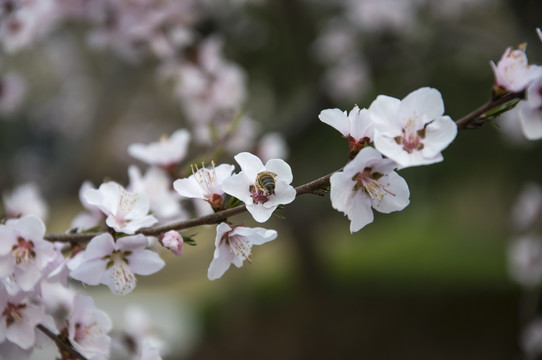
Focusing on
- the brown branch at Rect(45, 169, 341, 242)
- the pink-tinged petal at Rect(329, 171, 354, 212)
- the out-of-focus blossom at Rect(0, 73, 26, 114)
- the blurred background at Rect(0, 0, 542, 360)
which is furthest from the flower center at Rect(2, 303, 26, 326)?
the blurred background at Rect(0, 0, 542, 360)

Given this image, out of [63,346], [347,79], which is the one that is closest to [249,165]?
[63,346]

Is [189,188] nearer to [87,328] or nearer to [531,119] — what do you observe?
[87,328]

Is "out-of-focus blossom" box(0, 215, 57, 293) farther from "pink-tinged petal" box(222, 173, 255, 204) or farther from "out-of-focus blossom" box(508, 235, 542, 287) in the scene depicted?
"out-of-focus blossom" box(508, 235, 542, 287)

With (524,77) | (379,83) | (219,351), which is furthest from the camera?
(219,351)

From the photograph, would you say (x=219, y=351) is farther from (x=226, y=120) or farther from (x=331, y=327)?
(x=226, y=120)

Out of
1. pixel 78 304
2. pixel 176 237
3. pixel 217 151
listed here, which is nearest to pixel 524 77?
pixel 176 237

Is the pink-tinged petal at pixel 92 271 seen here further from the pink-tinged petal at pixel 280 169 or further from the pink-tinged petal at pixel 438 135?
the pink-tinged petal at pixel 438 135
